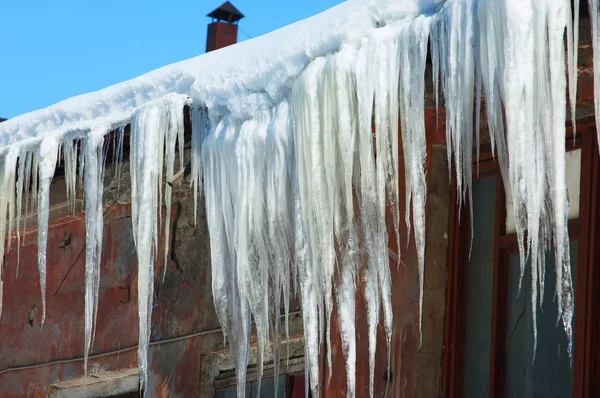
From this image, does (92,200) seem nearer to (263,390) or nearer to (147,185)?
(147,185)

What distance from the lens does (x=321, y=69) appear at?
3631mm

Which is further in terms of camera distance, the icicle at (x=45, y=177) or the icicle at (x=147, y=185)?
the icicle at (x=45, y=177)

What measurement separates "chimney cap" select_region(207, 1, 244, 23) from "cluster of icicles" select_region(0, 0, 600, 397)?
233 inches

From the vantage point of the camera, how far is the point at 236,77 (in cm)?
411

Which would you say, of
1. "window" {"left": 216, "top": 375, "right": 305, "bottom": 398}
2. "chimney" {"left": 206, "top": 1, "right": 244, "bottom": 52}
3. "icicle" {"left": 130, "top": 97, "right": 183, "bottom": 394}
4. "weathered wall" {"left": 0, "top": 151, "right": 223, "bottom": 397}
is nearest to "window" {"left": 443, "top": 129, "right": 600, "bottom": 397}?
"window" {"left": 216, "top": 375, "right": 305, "bottom": 398}

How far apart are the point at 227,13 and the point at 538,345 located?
6.71m

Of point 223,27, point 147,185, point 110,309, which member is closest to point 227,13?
point 223,27

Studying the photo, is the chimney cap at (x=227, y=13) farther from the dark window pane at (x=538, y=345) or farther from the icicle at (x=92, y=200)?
the dark window pane at (x=538, y=345)

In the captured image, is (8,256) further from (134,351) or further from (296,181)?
(296,181)

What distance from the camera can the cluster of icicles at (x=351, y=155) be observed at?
297cm

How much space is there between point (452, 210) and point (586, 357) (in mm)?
1061

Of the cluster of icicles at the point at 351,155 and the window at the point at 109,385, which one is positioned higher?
the cluster of icicles at the point at 351,155

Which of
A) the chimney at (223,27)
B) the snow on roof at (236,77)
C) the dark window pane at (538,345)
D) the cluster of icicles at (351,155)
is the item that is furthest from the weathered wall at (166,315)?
the chimney at (223,27)

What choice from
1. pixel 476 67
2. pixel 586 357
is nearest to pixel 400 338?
pixel 586 357
